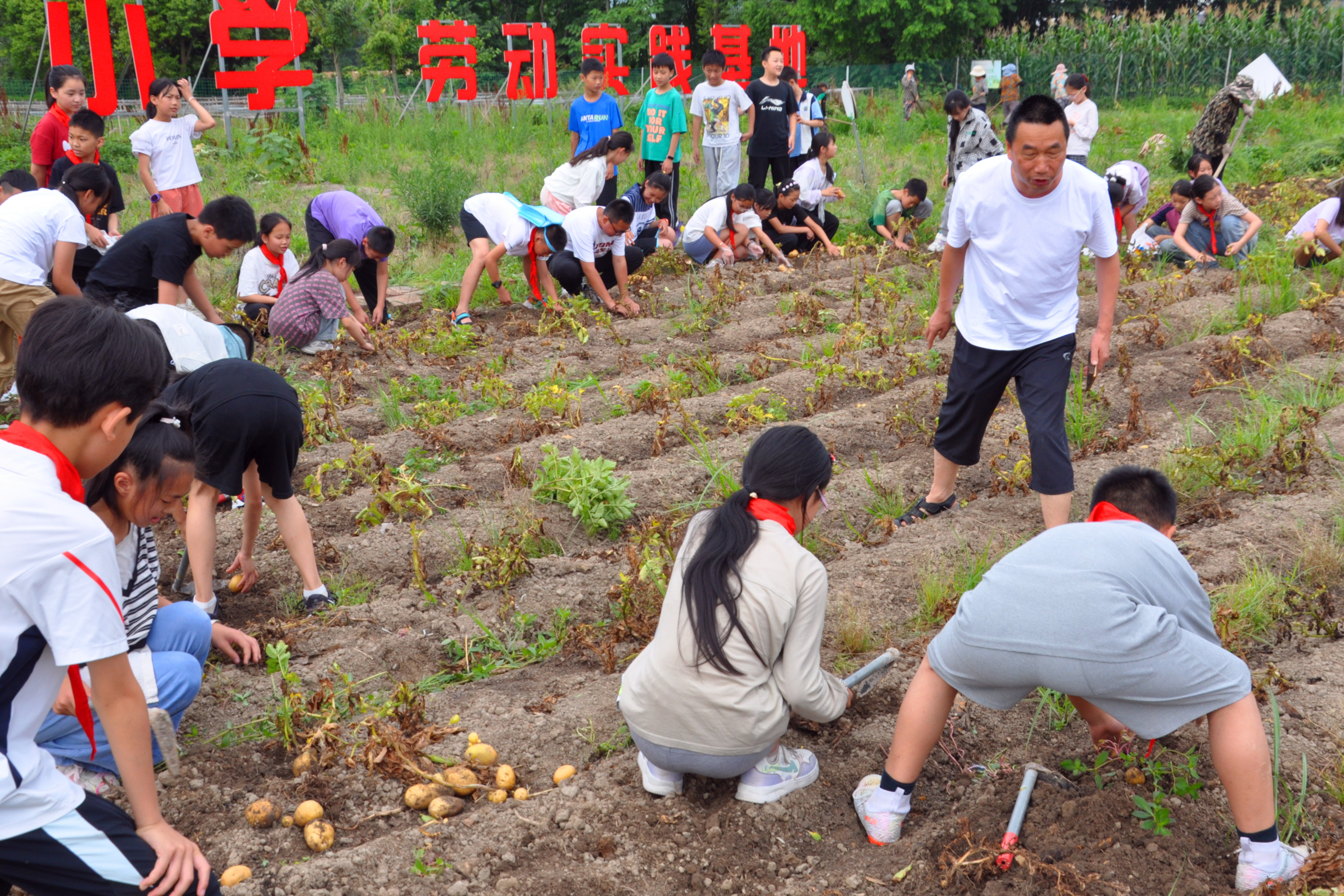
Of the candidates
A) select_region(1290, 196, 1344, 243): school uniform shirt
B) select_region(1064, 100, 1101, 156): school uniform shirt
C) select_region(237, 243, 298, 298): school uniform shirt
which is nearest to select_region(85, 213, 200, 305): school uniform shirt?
select_region(237, 243, 298, 298): school uniform shirt

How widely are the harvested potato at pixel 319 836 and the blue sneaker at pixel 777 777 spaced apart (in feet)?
3.41

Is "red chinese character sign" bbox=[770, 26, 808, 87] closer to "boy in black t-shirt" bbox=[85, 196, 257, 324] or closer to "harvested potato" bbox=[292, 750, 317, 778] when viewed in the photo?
"boy in black t-shirt" bbox=[85, 196, 257, 324]

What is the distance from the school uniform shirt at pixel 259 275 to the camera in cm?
664

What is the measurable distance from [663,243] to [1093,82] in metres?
19.9

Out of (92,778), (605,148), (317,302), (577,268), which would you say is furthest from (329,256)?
(92,778)

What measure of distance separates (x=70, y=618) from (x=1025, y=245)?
317 centimetres

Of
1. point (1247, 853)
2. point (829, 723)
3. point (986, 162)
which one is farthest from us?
point (986, 162)

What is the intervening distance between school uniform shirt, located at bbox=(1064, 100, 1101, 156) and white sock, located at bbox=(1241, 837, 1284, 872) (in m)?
9.73

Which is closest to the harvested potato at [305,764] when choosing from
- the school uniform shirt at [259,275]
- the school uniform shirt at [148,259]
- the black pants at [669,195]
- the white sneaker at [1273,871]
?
the white sneaker at [1273,871]

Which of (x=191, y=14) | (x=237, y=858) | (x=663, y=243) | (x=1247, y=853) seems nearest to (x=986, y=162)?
(x=1247, y=853)

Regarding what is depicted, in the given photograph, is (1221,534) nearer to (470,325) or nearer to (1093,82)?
(470,325)

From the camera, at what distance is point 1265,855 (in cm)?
221

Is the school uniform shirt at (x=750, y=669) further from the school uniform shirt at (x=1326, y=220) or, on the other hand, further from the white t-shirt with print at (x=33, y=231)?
the school uniform shirt at (x=1326, y=220)

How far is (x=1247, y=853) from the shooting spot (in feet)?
7.34
